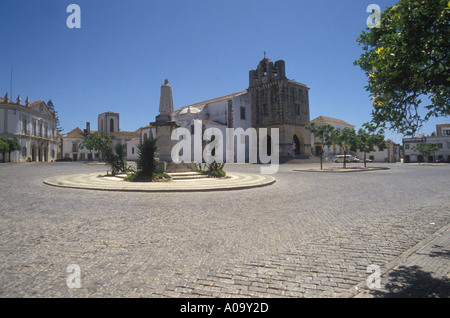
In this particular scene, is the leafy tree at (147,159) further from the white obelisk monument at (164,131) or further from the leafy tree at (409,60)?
the leafy tree at (409,60)

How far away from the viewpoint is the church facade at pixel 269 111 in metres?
39.6

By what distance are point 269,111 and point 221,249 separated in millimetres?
38962

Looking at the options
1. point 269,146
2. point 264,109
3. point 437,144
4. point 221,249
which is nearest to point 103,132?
point 264,109

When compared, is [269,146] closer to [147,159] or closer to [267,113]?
[267,113]

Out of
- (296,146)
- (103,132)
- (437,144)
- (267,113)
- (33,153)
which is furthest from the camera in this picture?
(103,132)

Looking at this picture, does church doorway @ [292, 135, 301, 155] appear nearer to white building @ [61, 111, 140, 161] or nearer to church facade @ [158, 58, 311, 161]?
church facade @ [158, 58, 311, 161]

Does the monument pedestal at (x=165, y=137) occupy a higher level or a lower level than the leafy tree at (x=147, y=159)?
higher

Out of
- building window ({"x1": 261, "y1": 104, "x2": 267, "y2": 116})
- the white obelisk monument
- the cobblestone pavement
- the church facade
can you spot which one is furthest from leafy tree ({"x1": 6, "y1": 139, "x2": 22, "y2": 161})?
the cobblestone pavement

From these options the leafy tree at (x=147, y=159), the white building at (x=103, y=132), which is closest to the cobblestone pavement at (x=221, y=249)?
the leafy tree at (x=147, y=159)

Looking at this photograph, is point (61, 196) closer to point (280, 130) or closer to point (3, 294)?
point (3, 294)

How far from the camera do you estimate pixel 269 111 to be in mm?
41469

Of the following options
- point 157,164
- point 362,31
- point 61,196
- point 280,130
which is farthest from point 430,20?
point 280,130

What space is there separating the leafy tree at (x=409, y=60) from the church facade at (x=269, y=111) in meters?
35.1
